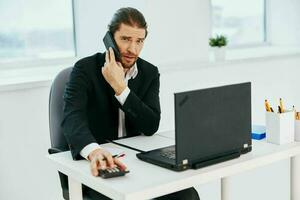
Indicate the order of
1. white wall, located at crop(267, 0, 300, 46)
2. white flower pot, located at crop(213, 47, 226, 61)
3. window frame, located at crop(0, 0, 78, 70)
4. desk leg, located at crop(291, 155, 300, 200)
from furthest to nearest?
white wall, located at crop(267, 0, 300, 46)
white flower pot, located at crop(213, 47, 226, 61)
window frame, located at crop(0, 0, 78, 70)
desk leg, located at crop(291, 155, 300, 200)

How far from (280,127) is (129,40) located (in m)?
0.69

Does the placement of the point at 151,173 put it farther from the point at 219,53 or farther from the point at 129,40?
the point at 219,53

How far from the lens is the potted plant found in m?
3.31

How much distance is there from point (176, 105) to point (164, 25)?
Result: 146 cm

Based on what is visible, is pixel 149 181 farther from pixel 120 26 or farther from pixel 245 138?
pixel 120 26

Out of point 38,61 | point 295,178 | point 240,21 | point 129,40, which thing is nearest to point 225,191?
point 295,178

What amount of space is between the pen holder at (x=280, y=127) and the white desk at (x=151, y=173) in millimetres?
29

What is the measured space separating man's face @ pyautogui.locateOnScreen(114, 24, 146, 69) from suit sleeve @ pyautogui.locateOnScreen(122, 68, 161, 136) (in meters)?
0.17

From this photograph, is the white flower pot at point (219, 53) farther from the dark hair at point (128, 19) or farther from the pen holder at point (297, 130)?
the pen holder at point (297, 130)

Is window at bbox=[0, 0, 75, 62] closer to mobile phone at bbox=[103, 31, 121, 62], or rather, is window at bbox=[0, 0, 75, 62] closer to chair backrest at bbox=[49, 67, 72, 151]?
chair backrest at bbox=[49, 67, 72, 151]

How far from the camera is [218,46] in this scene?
3.34 m

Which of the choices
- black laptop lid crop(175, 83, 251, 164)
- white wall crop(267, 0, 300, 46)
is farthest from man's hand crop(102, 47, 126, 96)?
white wall crop(267, 0, 300, 46)

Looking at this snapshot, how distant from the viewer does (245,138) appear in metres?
1.77

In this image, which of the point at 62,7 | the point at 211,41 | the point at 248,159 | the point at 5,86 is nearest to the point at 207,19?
the point at 211,41
